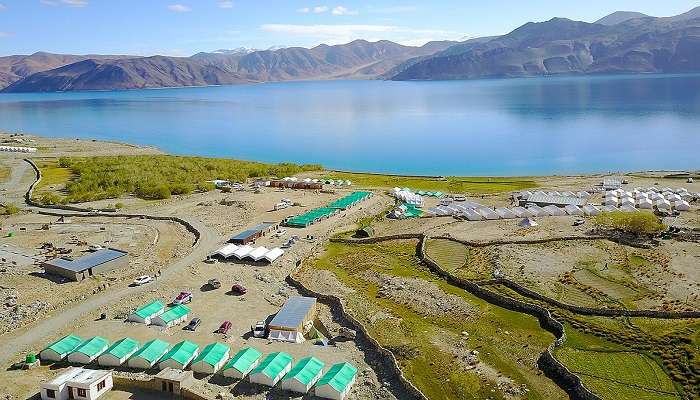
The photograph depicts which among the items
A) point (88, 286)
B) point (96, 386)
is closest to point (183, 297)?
A: point (88, 286)

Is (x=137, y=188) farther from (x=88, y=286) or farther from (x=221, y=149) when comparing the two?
(x=221, y=149)

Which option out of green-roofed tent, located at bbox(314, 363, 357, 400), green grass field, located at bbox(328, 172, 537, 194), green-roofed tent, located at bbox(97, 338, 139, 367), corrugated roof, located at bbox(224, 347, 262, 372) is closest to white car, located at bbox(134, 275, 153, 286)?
green-roofed tent, located at bbox(97, 338, 139, 367)

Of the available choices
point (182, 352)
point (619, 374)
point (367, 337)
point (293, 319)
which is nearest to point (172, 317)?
point (182, 352)

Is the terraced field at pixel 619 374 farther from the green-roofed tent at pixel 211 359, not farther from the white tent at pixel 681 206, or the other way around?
the white tent at pixel 681 206

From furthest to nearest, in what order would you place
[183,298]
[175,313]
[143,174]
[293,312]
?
[143,174] < [183,298] < [175,313] < [293,312]

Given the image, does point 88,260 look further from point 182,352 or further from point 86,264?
point 182,352

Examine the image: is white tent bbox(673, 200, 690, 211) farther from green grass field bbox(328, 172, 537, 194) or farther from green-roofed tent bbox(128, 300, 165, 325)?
green-roofed tent bbox(128, 300, 165, 325)

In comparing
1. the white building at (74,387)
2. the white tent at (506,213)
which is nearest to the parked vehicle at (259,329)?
the white building at (74,387)
